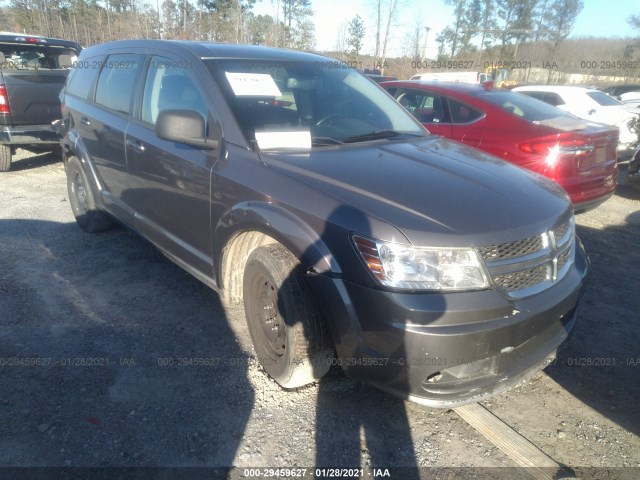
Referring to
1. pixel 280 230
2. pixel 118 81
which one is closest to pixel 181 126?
pixel 280 230

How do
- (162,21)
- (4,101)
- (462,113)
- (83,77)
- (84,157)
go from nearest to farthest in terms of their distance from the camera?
(84,157)
(83,77)
(462,113)
(4,101)
(162,21)

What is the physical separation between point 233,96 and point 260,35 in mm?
32280

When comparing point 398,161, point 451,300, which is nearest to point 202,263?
point 398,161

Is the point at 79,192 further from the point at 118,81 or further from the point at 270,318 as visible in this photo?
the point at 270,318

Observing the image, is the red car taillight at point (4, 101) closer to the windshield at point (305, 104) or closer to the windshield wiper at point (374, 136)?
the windshield at point (305, 104)

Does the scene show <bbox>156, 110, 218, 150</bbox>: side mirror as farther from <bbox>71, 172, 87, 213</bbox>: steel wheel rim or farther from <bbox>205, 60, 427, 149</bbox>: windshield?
<bbox>71, 172, 87, 213</bbox>: steel wheel rim

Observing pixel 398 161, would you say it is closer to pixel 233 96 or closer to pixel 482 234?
pixel 482 234

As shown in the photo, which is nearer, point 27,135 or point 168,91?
point 168,91

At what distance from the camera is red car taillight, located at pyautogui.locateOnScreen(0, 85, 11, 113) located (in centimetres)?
666

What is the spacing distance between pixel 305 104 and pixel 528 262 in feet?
5.91

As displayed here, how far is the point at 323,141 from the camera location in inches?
114

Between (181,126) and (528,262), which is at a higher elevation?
(181,126)

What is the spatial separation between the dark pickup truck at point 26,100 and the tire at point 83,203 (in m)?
1.95

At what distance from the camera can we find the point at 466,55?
4059 cm
